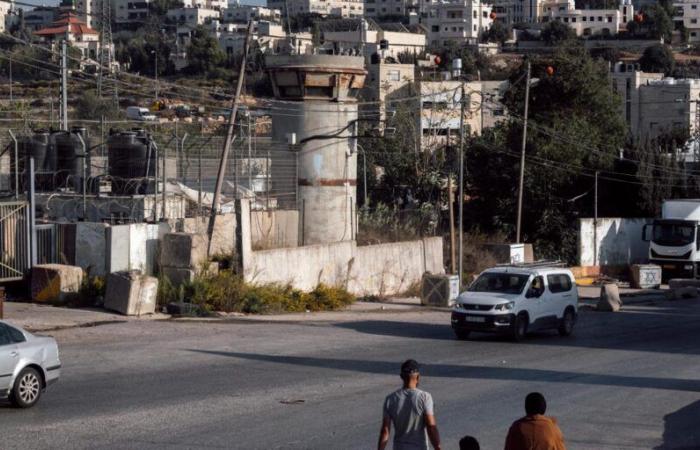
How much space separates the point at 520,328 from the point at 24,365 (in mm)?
14119

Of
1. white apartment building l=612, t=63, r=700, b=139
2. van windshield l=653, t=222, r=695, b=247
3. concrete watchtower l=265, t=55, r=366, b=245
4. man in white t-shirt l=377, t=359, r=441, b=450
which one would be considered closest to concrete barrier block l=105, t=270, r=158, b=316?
concrete watchtower l=265, t=55, r=366, b=245

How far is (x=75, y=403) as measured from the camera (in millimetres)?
16344

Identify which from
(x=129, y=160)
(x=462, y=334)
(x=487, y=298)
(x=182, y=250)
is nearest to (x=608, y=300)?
(x=462, y=334)

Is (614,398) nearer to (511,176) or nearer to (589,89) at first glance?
(511,176)

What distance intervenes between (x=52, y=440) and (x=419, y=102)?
61007 millimetres

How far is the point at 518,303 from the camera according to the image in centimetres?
2681

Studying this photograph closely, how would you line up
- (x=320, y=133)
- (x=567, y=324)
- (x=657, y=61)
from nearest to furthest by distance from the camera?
(x=567, y=324) → (x=320, y=133) → (x=657, y=61)

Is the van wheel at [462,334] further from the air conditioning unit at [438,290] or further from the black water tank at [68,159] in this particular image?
the black water tank at [68,159]

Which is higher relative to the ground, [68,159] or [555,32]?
[555,32]

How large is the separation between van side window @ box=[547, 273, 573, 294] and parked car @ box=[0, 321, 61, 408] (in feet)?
49.5

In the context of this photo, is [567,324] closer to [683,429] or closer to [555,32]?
[683,429]

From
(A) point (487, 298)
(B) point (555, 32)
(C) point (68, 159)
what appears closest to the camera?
(A) point (487, 298)

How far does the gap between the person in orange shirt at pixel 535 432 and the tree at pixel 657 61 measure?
509ft

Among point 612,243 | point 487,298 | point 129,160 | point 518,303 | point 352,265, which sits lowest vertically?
point 612,243
